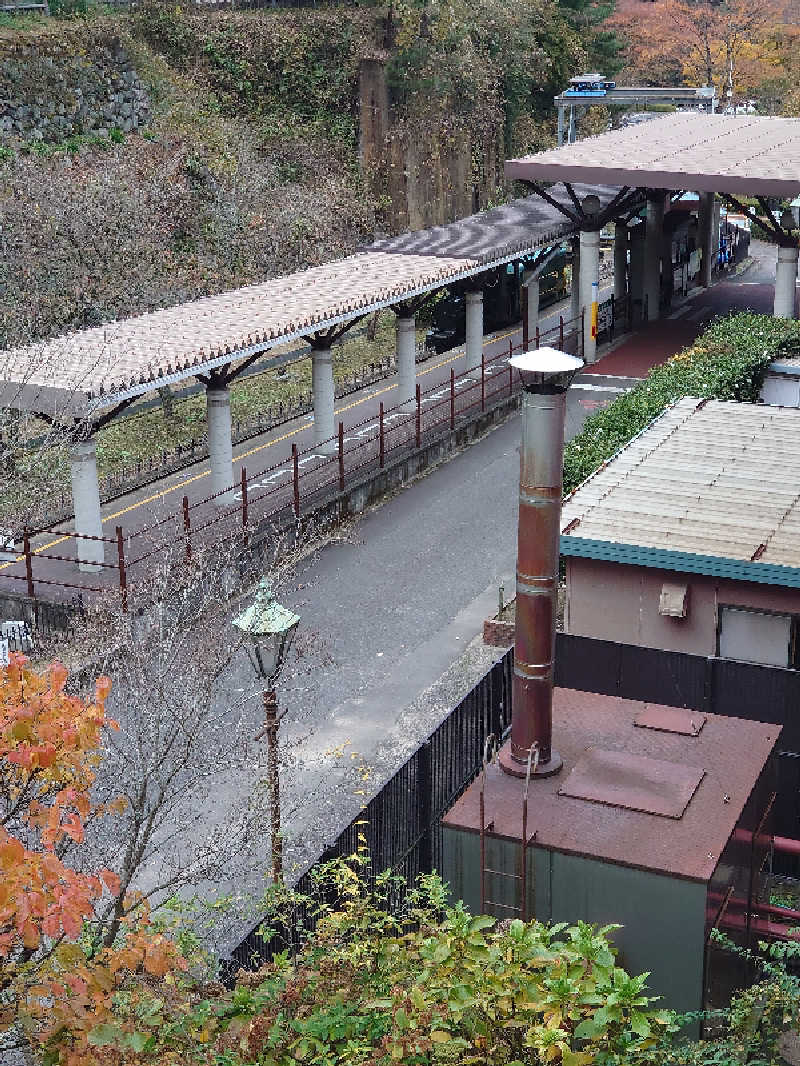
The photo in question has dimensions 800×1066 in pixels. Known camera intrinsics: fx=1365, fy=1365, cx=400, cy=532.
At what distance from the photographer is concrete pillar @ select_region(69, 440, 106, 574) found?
64.8 feet

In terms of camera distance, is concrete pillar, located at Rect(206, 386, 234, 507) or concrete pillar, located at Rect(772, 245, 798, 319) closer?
concrete pillar, located at Rect(206, 386, 234, 507)

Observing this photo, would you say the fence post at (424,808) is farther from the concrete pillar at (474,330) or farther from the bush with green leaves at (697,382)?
the concrete pillar at (474,330)

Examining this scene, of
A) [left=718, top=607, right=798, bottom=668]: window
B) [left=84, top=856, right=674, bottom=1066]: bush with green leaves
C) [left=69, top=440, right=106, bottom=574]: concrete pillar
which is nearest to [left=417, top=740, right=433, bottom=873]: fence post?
[left=718, top=607, right=798, bottom=668]: window

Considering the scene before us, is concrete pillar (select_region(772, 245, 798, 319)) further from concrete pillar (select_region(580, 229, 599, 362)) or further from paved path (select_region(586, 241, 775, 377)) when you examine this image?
concrete pillar (select_region(580, 229, 599, 362))

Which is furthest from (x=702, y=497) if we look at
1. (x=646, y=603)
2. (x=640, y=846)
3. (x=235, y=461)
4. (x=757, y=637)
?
(x=235, y=461)

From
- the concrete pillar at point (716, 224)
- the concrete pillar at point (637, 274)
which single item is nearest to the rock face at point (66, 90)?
the concrete pillar at point (637, 274)

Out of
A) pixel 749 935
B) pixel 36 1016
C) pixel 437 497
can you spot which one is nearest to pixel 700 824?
pixel 749 935

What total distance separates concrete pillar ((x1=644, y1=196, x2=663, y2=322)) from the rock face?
16.9 metres

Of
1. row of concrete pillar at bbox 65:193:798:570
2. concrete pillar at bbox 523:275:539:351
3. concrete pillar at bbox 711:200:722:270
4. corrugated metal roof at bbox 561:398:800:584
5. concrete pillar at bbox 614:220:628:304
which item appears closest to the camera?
corrugated metal roof at bbox 561:398:800:584

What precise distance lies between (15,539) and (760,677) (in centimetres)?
1203

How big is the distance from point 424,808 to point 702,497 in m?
5.69

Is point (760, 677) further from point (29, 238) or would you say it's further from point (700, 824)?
point (29, 238)

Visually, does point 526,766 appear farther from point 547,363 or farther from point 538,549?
point 547,363

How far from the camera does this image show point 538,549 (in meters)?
10.1
